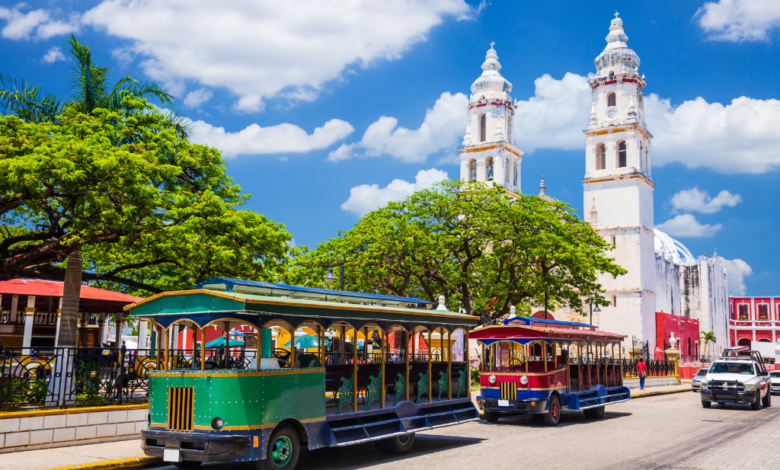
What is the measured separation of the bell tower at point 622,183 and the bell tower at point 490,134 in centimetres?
841

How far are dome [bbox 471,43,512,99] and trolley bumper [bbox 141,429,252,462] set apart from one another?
63.5 m

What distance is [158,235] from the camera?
1518cm

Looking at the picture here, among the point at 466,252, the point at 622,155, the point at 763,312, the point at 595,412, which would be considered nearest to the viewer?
the point at 595,412

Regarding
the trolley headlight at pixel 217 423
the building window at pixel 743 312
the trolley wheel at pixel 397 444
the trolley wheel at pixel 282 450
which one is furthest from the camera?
the building window at pixel 743 312

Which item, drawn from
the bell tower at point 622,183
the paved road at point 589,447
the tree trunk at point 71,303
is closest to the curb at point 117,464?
the paved road at point 589,447

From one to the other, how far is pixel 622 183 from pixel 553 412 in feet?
156

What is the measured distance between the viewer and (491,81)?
6956 centimetres

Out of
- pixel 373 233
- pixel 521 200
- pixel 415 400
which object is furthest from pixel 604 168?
pixel 415 400

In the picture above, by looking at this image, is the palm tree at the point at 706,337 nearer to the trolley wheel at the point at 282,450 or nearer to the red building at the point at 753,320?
the red building at the point at 753,320

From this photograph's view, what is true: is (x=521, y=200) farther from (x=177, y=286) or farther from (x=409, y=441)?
(x=409, y=441)

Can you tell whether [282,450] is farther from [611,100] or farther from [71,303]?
[611,100]

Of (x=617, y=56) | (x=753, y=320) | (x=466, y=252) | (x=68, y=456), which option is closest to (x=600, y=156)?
(x=617, y=56)

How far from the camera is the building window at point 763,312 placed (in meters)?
89.6

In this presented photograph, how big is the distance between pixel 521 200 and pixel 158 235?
22.6 m
